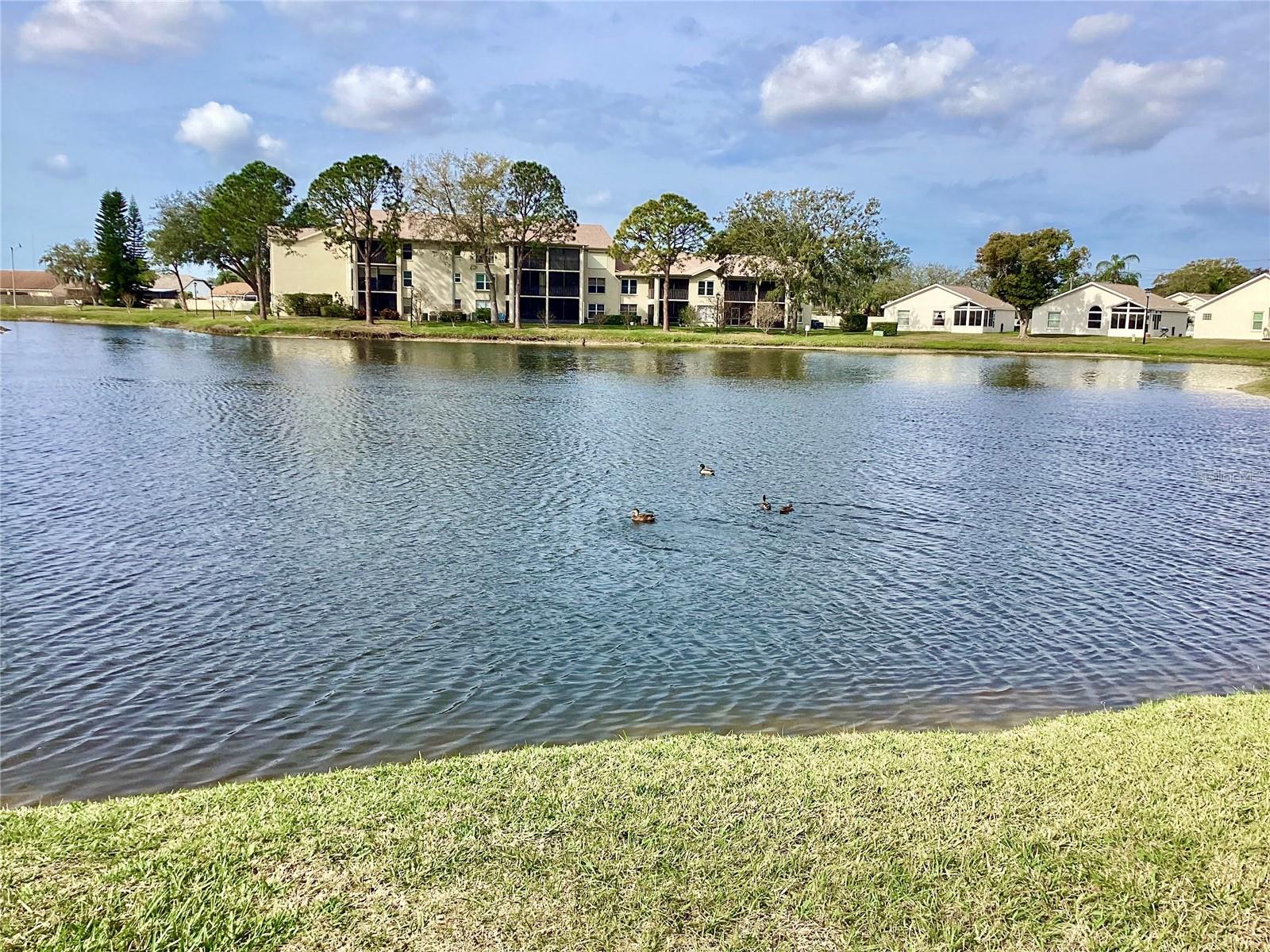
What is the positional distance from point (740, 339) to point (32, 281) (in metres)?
157

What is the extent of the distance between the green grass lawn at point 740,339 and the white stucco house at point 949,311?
11.1 metres

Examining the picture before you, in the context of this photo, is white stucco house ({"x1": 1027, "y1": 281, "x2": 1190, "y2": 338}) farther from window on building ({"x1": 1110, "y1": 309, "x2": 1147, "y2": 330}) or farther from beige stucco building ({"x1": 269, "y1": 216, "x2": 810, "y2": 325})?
beige stucco building ({"x1": 269, "y1": 216, "x2": 810, "y2": 325})

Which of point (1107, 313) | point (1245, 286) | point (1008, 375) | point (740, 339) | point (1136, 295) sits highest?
point (1245, 286)

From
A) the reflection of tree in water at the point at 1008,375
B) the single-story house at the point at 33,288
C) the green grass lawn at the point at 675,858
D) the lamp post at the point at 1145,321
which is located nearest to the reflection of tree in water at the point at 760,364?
the reflection of tree in water at the point at 1008,375

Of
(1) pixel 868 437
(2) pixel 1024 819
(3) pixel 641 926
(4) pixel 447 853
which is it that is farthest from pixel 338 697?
(1) pixel 868 437

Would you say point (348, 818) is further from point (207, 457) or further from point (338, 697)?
point (207, 457)

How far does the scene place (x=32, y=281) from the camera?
6811 inches

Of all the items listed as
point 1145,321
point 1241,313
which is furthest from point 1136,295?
point 1241,313

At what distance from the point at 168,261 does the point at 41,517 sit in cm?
11646

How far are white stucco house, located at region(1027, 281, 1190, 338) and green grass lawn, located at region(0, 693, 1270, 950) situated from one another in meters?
108

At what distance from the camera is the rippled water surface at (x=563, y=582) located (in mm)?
9602

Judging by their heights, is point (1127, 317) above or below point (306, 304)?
below

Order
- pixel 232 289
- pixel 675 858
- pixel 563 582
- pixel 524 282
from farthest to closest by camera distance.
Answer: pixel 232 289
pixel 524 282
pixel 563 582
pixel 675 858

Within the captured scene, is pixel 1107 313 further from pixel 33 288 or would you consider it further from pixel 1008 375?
pixel 33 288
